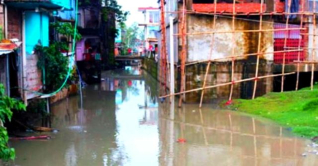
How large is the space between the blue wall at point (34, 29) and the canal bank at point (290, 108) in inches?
280

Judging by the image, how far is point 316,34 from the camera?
16.7 m

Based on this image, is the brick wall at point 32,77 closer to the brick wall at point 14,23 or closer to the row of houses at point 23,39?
the row of houses at point 23,39

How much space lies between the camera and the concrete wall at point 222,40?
16.2m

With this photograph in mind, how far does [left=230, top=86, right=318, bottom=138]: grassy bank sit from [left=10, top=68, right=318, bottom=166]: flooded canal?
0.44 metres

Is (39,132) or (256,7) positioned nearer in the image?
(39,132)

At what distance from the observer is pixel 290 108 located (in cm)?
1362

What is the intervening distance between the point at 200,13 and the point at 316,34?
4.70 meters

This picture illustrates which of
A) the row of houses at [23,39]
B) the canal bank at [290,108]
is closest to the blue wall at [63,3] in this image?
the row of houses at [23,39]

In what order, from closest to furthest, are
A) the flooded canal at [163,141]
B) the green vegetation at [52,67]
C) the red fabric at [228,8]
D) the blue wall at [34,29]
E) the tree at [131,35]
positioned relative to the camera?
the flooded canal at [163,141]
the blue wall at [34,29]
the green vegetation at [52,67]
the red fabric at [228,8]
the tree at [131,35]

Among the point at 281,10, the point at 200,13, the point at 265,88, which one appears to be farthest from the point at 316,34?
the point at 200,13

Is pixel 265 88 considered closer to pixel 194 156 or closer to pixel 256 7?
pixel 256 7

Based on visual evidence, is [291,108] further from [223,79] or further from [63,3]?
[63,3]

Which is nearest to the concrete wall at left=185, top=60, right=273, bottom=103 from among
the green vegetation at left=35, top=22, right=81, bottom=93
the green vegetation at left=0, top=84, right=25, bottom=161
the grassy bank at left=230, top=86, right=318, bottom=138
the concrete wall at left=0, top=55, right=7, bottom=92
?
the grassy bank at left=230, top=86, right=318, bottom=138

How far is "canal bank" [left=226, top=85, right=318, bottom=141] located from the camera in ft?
37.7
